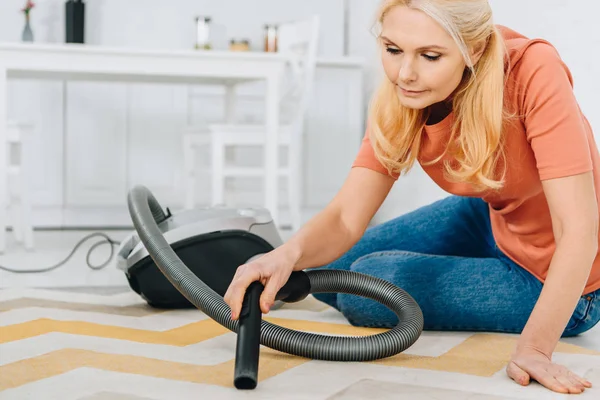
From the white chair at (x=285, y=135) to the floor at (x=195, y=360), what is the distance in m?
1.38

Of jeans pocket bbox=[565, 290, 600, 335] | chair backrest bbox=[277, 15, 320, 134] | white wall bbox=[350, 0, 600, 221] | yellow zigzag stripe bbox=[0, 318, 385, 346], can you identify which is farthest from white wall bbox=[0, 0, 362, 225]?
jeans pocket bbox=[565, 290, 600, 335]

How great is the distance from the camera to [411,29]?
45.4 inches

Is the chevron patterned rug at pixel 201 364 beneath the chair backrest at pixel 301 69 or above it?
beneath

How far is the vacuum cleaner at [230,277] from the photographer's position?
1222mm

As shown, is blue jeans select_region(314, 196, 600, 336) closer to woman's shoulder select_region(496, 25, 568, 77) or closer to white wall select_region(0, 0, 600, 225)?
woman's shoulder select_region(496, 25, 568, 77)

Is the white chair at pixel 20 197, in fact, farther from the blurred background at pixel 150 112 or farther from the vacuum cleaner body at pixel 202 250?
the vacuum cleaner body at pixel 202 250

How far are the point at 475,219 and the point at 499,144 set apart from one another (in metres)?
0.52

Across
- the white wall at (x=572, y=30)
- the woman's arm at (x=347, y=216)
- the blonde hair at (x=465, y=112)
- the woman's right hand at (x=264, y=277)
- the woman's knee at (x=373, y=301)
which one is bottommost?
the woman's knee at (x=373, y=301)

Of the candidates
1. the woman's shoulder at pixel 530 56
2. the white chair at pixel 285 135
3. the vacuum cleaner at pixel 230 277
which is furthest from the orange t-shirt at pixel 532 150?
the white chair at pixel 285 135

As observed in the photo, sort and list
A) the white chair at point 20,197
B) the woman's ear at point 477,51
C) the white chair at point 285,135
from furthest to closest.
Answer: the white chair at point 285,135 < the white chair at point 20,197 < the woman's ear at point 477,51

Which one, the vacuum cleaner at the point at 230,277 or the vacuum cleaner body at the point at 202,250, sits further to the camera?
the vacuum cleaner body at the point at 202,250

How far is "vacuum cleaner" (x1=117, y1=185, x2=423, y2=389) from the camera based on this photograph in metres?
1.22

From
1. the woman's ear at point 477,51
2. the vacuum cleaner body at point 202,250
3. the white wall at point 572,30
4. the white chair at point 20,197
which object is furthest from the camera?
the white chair at point 20,197

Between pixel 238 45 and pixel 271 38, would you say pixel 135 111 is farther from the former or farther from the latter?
pixel 271 38
